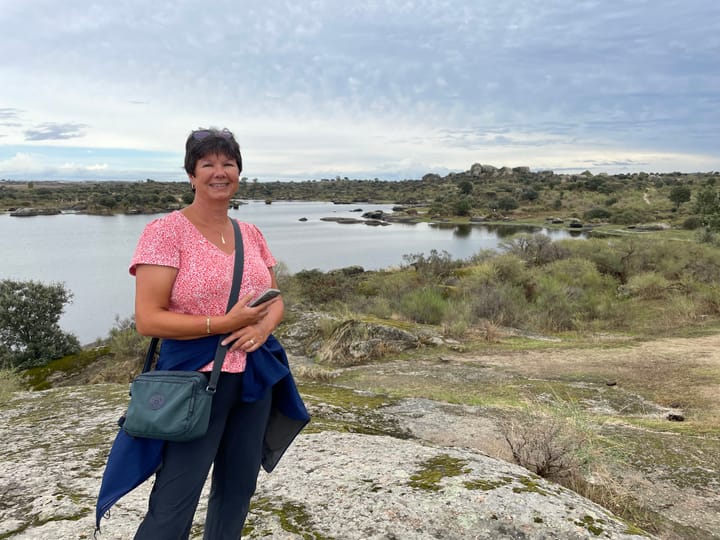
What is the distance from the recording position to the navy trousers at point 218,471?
1.85 metres

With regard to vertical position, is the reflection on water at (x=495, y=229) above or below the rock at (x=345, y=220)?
below

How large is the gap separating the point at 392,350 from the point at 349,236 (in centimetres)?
3817

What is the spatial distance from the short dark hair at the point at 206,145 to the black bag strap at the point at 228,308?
32 cm

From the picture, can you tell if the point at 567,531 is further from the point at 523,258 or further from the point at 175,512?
the point at 523,258

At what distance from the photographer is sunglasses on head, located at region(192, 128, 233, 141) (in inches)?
78.9

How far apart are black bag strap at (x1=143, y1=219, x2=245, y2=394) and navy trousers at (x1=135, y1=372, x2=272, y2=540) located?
0.27 feet

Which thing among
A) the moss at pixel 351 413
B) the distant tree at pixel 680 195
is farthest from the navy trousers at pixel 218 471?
the distant tree at pixel 680 195

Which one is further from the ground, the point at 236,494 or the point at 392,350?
the point at 236,494

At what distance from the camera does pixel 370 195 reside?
122125mm

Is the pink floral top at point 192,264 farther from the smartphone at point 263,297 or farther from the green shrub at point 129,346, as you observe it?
the green shrub at point 129,346

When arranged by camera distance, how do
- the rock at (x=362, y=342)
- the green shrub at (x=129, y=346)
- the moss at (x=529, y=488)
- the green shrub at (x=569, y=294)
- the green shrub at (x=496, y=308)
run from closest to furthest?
the moss at (x=529, y=488), the rock at (x=362, y=342), the green shrub at (x=129, y=346), the green shrub at (x=496, y=308), the green shrub at (x=569, y=294)

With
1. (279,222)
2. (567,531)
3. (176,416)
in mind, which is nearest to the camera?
(176,416)

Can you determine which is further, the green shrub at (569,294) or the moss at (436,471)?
the green shrub at (569,294)

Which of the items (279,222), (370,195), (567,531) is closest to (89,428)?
(567,531)
